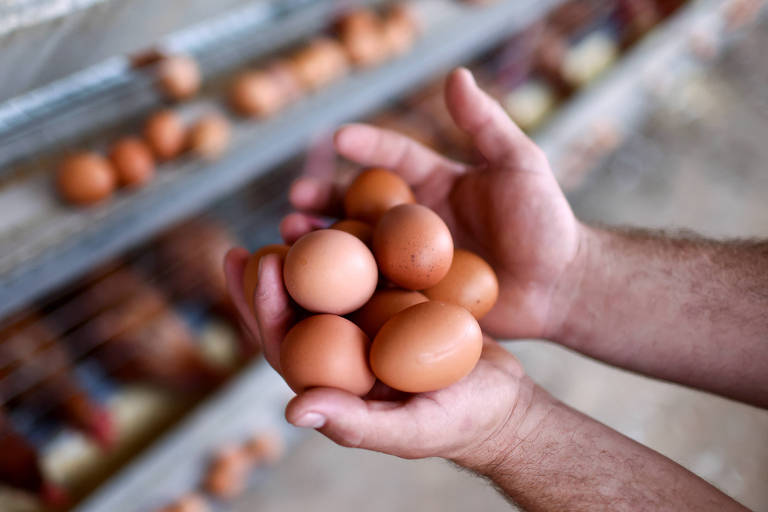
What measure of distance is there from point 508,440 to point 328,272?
456mm

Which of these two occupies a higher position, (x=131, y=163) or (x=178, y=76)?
(x=178, y=76)

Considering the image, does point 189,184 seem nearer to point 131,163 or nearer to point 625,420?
point 131,163

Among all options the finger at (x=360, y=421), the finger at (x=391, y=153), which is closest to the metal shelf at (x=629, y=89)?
the finger at (x=391, y=153)

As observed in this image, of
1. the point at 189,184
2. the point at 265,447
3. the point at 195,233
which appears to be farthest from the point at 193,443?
the point at 189,184

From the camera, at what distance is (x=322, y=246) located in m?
0.94

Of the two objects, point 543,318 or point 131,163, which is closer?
point 543,318

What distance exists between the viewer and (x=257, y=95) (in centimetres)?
166

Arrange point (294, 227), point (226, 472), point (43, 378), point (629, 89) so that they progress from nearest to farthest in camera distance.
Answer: point (294, 227), point (43, 378), point (226, 472), point (629, 89)

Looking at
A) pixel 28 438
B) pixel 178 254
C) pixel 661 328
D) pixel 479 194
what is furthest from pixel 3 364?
pixel 661 328

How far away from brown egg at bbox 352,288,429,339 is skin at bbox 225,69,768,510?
129mm

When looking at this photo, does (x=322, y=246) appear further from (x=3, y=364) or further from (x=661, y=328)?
(x=3, y=364)

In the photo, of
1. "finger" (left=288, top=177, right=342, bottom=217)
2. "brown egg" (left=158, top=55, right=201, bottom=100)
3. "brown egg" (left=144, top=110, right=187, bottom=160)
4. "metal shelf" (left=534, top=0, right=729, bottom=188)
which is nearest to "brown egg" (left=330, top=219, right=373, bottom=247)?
"finger" (left=288, top=177, right=342, bottom=217)

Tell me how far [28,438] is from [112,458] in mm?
271

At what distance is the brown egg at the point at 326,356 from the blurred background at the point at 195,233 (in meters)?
0.74
